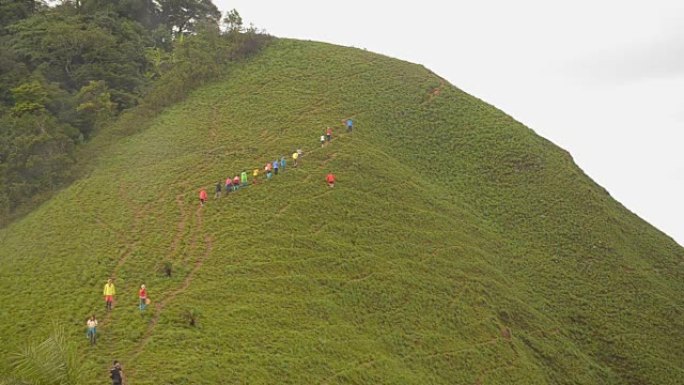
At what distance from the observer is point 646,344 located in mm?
36969

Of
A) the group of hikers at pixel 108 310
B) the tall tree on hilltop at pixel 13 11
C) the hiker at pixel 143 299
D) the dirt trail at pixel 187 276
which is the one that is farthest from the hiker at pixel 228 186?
the tall tree on hilltop at pixel 13 11

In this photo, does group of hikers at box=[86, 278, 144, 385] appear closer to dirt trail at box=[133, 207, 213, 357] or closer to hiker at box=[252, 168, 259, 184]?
dirt trail at box=[133, 207, 213, 357]

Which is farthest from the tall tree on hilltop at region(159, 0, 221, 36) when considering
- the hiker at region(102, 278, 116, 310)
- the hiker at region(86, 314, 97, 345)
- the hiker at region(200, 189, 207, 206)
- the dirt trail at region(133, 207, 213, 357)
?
the hiker at region(86, 314, 97, 345)

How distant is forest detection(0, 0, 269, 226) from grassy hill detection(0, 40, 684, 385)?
11.8 ft

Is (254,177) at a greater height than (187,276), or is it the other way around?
(254,177)

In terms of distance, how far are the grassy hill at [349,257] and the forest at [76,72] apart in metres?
3.58

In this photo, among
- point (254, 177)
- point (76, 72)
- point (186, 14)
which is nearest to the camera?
point (254, 177)

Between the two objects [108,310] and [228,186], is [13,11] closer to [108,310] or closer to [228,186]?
[228,186]

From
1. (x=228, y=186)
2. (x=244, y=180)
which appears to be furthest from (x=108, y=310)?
(x=244, y=180)

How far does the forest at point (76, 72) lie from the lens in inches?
1816

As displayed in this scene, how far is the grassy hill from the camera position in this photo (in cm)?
2638

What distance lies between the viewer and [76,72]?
59.5m

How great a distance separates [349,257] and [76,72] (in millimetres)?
39517

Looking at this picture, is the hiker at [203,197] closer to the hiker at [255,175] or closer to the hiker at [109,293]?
the hiker at [255,175]
